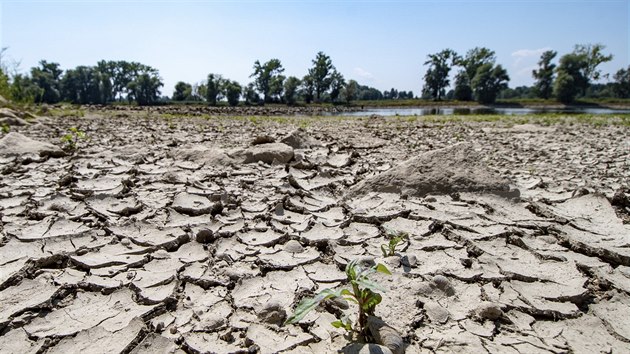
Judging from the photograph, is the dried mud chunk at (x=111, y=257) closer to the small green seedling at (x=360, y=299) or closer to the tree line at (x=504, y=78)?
the small green seedling at (x=360, y=299)

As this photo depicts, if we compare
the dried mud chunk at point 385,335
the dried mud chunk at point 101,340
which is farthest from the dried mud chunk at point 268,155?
the dried mud chunk at point 385,335

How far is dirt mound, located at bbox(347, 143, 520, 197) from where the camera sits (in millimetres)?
3170

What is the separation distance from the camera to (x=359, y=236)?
246cm

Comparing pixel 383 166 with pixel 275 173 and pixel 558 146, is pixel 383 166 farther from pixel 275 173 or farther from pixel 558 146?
pixel 558 146

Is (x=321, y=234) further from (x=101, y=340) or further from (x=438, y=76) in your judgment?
(x=438, y=76)

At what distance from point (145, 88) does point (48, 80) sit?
15.2 meters

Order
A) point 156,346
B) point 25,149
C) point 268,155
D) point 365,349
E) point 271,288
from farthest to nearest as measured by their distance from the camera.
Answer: point 25,149 → point 268,155 → point 271,288 → point 156,346 → point 365,349

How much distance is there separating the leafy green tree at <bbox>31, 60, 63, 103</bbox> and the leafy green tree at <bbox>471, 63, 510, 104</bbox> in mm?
60456

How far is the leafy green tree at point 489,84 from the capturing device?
53312mm

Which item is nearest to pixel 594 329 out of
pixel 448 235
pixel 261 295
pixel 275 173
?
pixel 448 235

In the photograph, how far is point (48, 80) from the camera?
181 feet

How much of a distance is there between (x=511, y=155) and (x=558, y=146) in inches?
64.0

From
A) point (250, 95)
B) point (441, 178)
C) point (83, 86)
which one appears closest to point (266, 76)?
point (250, 95)

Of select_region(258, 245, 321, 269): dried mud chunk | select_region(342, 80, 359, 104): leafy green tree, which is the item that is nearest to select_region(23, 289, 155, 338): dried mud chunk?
select_region(258, 245, 321, 269): dried mud chunk
